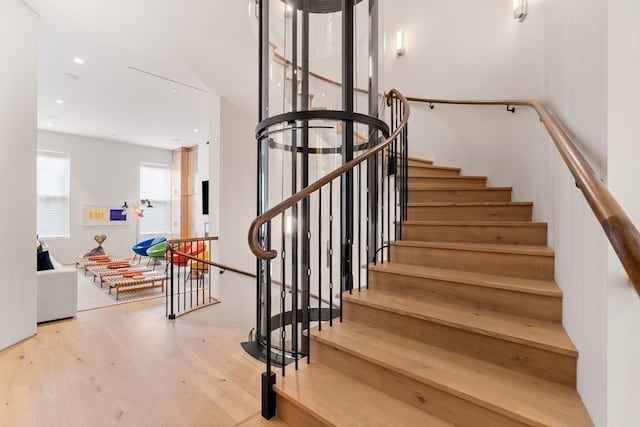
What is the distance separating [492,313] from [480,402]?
24.5 inches

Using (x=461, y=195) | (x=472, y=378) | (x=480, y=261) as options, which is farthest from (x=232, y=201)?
(x=472, y=378)

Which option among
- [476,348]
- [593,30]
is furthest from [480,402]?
[593,30]

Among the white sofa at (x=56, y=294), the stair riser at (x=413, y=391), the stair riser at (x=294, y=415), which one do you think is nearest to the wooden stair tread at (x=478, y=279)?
the stair riser at (x=413, y=391)

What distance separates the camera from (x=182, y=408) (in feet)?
7.19

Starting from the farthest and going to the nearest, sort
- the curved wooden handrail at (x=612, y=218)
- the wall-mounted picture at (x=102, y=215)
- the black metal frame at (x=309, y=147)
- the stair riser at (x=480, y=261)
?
the wall-mounted picture at (x=102, y=215), the black metal frame at (x=309, y=147), the stair riser at (x=480, y=261), the curved wooden handrail at (x=612, y=218)

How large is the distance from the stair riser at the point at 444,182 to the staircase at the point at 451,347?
41.8 inches

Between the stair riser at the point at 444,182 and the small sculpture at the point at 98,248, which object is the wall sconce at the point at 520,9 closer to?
the stair riser at the point at 444,182

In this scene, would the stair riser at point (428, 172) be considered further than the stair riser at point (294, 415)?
Yes

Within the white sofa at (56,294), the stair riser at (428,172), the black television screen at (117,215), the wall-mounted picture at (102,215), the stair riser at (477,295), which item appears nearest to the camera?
the stair riser at (477,295)

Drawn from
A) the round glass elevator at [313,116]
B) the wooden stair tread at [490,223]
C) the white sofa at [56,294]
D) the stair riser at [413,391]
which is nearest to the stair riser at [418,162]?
the round glass elevator at [313,116]

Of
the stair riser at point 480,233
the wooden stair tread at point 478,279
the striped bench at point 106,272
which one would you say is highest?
the stair riser at point 480,233

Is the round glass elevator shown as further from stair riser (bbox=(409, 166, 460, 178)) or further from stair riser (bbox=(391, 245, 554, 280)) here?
stair riser (bbox=(409, 166, 460, 178))

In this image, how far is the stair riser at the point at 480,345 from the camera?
1354 millimetres

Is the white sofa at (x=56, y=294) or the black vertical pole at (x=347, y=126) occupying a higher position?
the black vertical pole at (x=347, y=126)
